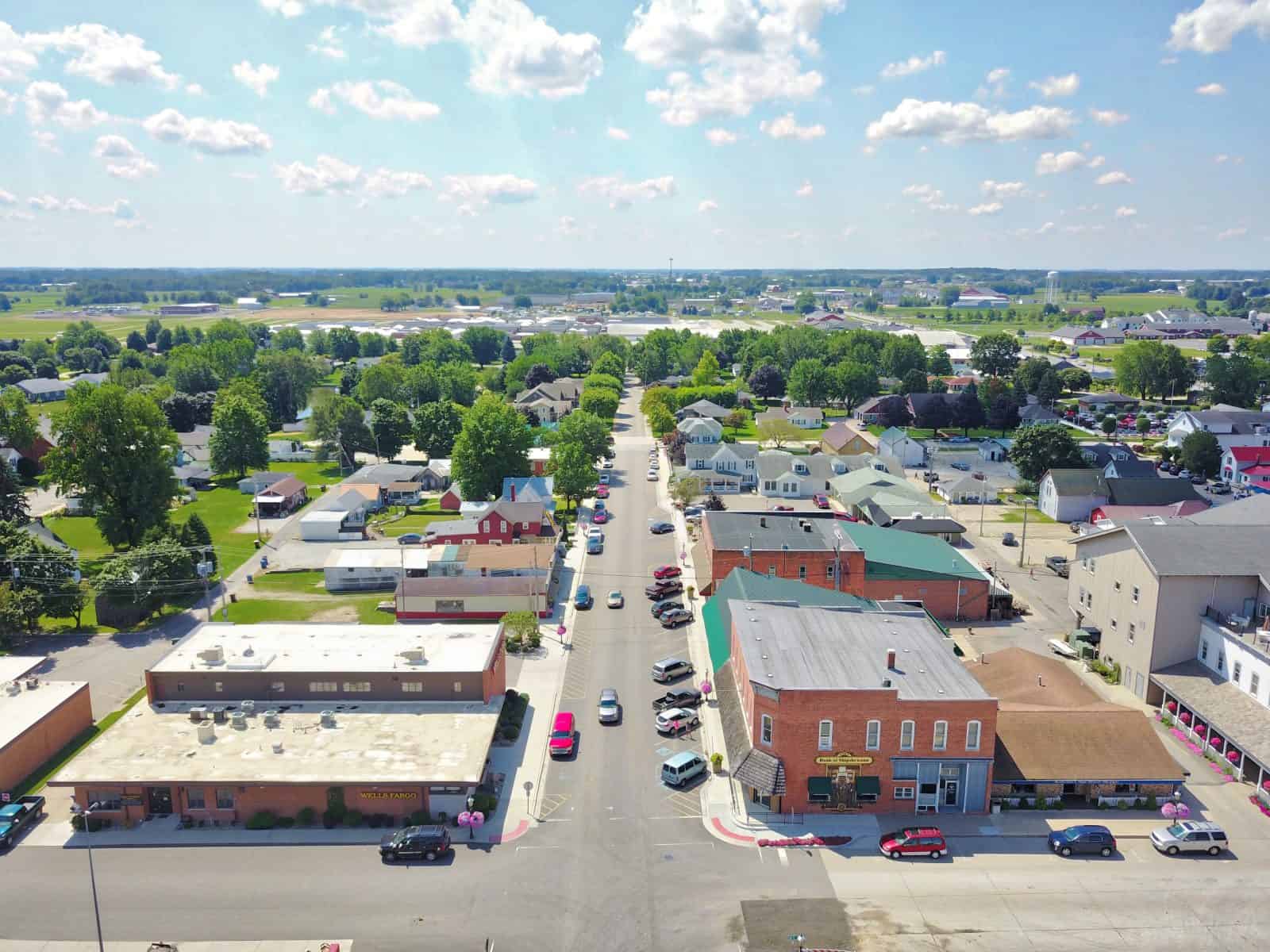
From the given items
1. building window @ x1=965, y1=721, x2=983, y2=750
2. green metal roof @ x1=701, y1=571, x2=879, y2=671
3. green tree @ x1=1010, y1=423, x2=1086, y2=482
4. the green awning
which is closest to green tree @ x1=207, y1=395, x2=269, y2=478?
green metal roof @ x1=701, y1=571, x2=879, y2=671

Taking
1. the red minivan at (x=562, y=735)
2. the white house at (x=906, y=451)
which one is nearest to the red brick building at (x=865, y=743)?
the red minivan at (x=562, y=735)

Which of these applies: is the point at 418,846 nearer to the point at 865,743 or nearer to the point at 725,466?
the point at 865,743

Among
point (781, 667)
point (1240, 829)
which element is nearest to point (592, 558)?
point (781, 667)

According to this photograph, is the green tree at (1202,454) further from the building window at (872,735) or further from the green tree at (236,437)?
the green tree at (236,437)

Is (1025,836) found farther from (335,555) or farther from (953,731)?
(335,555)

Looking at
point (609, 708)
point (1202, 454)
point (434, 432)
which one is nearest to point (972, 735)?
point (609, 708)

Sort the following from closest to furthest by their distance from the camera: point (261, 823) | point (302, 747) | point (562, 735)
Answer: point (261, 823) < point (302, 747) < point (562, 735)

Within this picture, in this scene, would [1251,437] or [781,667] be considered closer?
[781,667]
